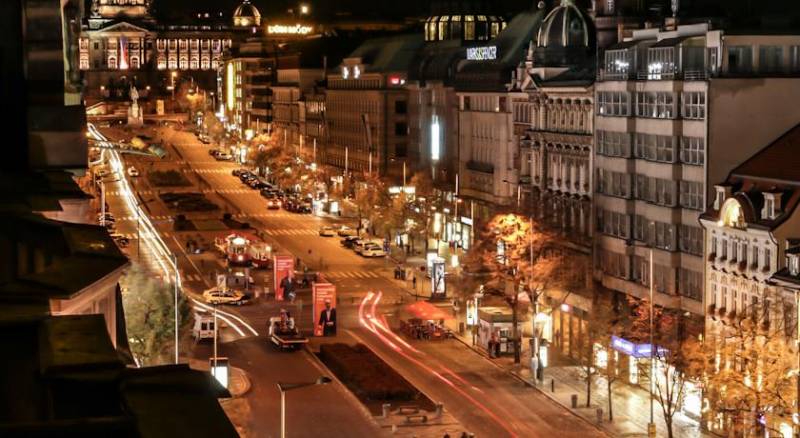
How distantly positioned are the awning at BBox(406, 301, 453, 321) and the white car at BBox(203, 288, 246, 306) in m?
13.2

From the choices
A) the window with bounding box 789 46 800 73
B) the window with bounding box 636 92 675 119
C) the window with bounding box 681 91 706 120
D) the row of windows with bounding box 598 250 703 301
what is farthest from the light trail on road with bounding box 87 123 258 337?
the window with bounding box 789 46 800 73

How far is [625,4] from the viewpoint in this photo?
374ft

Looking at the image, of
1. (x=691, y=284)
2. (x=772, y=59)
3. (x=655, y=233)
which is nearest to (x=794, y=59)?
(x=772, y=59)

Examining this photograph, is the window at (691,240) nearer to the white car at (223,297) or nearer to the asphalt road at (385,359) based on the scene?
the asphalt road at (385,359)

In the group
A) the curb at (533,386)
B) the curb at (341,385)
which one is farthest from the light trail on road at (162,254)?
the curb at (533,386)

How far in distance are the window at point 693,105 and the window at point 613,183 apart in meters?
10.2

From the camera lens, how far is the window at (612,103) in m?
100

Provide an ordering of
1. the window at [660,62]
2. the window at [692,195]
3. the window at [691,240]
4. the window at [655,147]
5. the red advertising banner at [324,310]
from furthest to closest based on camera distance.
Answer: the red advertising banner at [324,310] → the window at [655,147] → the window at [660,62] → the window at [692,195] → the window at [691,240]

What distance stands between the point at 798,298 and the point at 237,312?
58.5 meters

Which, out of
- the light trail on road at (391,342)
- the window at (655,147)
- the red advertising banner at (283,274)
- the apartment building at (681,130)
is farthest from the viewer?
the red advertising banner at (283,274)

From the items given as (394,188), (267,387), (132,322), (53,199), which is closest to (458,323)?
(267,387)

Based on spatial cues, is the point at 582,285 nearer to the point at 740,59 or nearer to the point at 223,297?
the point at 740,59

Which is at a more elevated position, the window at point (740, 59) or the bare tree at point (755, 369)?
the window at point (740, 59)

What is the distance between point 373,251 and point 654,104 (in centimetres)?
6183
